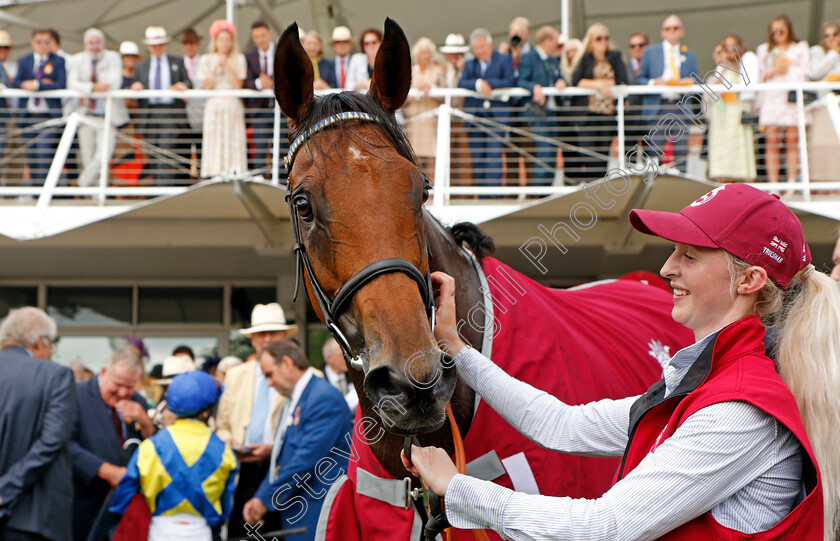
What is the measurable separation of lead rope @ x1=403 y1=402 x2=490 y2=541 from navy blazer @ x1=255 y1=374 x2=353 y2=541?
1.82 meters

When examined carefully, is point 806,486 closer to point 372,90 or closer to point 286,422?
point 372,90

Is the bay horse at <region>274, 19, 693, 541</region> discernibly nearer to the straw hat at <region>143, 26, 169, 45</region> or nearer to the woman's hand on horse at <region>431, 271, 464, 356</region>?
the woman's hand on horse at <region>431, 271, 464, 356</region>

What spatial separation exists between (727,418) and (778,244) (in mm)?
380

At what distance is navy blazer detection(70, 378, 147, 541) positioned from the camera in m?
4.71

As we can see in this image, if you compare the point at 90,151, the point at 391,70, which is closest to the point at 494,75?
the point at 90,151

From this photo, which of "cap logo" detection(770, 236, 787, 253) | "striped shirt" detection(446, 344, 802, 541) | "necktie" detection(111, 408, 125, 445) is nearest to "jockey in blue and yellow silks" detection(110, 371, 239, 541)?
"necktie" detection(111, 408, 125, 445)

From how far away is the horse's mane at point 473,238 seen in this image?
99.3 inches

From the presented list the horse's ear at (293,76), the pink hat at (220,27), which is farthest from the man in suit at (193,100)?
A: the horse's ear at (293,76)

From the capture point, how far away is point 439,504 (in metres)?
1.91

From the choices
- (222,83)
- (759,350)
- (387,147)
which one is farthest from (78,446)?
(222,83)

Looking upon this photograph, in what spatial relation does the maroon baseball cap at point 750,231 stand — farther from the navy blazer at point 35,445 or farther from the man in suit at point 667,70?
the man in suit at point 667,70

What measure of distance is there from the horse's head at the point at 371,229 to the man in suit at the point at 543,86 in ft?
18.7

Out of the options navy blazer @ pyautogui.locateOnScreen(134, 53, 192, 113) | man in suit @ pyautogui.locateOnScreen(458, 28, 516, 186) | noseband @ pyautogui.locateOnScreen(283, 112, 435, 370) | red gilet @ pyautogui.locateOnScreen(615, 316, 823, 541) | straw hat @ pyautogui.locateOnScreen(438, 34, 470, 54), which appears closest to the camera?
red gilet @ pyautogui.locateOnScreen(615, 316, 823, 541)

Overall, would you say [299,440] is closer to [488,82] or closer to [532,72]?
[488,82]
